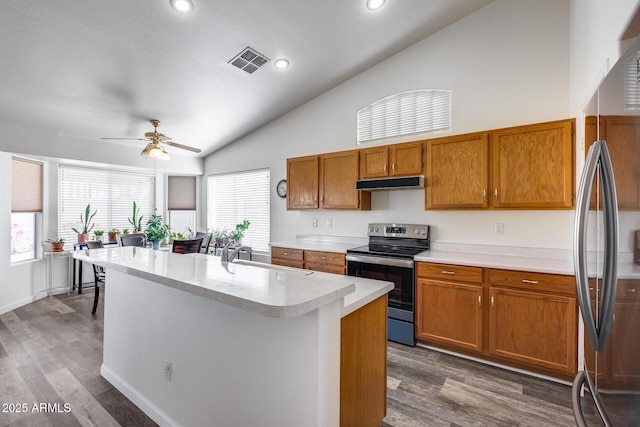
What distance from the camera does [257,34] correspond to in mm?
2861

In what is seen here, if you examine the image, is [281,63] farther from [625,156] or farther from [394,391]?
[394,391]

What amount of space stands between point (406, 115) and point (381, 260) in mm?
1816

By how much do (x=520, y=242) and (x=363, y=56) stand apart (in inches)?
106

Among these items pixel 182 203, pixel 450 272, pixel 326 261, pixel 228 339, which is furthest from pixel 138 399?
pixel 182 203

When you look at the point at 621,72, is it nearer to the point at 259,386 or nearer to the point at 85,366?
the point at 259,386

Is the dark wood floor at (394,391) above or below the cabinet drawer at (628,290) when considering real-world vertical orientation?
below

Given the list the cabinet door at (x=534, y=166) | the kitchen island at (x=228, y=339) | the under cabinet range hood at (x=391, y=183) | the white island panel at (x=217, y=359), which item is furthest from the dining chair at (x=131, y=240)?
the cabinet door at (x=534, y=166)

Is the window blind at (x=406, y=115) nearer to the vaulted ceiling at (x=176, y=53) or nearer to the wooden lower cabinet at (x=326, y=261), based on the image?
the vaulted ceiling at (x=176, y=53)

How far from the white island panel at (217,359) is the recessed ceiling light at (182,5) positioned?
85.9 inches

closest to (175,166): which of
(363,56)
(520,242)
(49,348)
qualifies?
(49,348)

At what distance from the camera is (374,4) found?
9.02 ft

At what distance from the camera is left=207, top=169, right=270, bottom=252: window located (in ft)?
17.0

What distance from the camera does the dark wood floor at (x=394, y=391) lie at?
6.39 ft

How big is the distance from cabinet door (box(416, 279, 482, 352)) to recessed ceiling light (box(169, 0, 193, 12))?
10.4 ft
